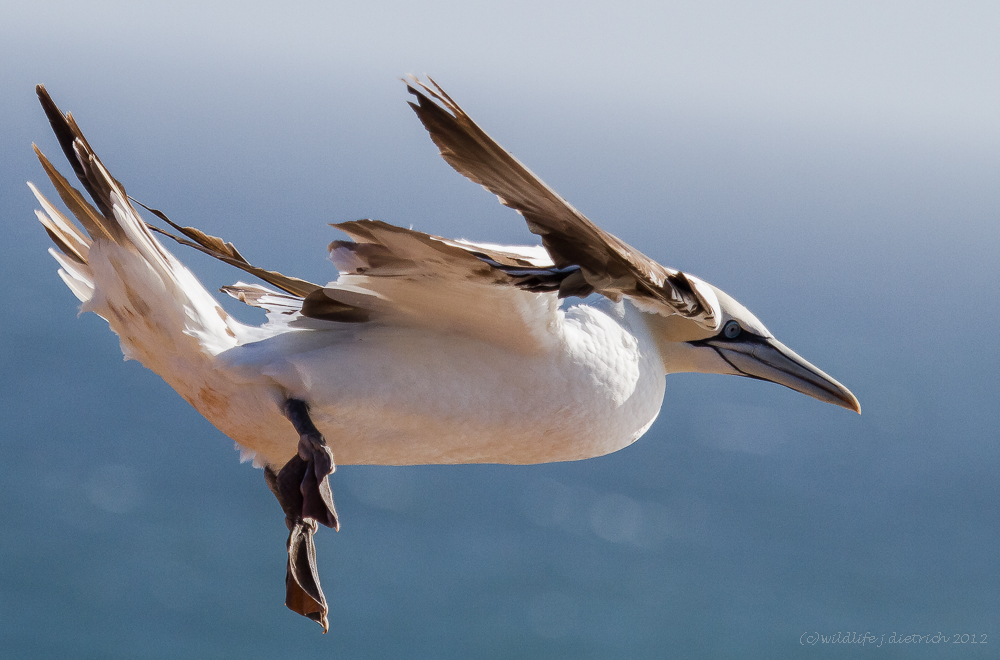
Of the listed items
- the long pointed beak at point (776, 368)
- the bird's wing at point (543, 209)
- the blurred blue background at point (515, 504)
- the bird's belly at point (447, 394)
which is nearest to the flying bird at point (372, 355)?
the bird's belly at point (447, 394)

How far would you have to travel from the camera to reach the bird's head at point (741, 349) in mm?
3895

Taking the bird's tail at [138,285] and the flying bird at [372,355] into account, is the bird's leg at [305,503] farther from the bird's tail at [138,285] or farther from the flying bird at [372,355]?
the bird's tail at [138,285]

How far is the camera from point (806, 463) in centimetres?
7431

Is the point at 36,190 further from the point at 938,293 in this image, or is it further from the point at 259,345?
the point at 938,293

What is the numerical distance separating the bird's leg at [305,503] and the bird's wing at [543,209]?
1.02m

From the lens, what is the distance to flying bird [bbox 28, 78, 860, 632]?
124 inches

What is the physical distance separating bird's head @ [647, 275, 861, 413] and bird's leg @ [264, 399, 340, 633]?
4.51 feet

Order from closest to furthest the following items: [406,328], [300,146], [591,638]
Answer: [406,328] < [591,638] < [300,146]

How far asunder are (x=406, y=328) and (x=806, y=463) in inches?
2950

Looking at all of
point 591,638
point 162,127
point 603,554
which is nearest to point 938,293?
point 603,554

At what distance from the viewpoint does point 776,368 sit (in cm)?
395

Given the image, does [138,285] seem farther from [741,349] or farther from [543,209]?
[741,349]

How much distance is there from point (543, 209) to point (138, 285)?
60.7 inches

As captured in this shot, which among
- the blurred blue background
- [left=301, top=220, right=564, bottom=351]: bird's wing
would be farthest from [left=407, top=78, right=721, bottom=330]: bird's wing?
the blurred blue background
